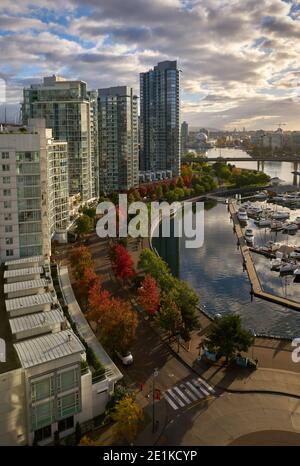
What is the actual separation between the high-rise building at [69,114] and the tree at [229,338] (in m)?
26.2

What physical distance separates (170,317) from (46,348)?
6.37 meters

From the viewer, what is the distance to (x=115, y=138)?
53.2 metres

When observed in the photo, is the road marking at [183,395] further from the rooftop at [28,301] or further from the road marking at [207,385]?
the rooftop at [28,301]

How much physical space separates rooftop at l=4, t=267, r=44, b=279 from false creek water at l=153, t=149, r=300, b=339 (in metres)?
9.68

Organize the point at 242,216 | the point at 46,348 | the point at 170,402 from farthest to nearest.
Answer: the point at 242,216
the point at 170,402
the point at 46,348

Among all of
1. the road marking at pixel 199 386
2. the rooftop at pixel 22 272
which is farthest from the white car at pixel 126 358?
the rooftop at pixel 22 272

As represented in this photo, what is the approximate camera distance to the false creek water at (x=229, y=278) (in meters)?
22.1

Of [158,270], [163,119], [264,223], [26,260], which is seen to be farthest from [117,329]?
[163,119]

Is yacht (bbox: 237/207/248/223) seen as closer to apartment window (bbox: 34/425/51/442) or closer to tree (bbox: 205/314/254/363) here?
tree (bbox: 205/314/254/363)

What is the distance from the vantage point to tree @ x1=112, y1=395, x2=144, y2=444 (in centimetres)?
1188

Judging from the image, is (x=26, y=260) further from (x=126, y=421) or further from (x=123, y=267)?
(x=126, y=421)

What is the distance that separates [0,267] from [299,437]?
1517 centimetres
